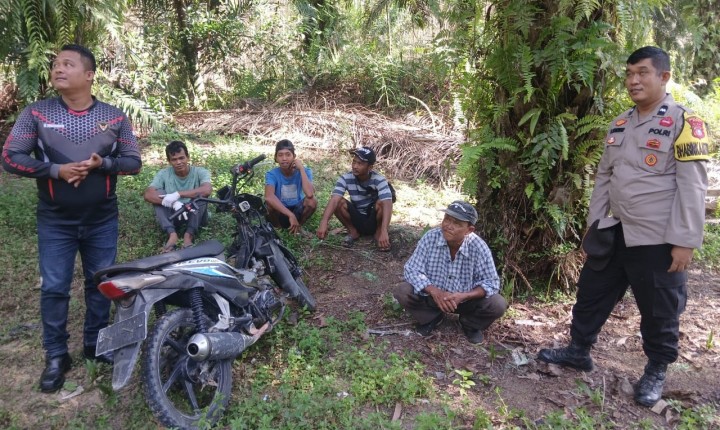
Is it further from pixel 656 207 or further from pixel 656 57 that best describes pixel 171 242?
pixel 656 57

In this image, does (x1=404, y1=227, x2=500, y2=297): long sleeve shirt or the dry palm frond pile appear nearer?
(x1=404, y1=227, x2=500, y2=297): long sleeve shirt

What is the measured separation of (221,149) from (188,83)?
359cm

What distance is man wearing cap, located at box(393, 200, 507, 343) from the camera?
12.9 ft

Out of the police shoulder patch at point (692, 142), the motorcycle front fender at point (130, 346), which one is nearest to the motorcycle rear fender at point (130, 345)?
the motorcycle front fender at point (130, 346)

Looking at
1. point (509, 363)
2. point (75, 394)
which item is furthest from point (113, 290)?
point (509, 363)

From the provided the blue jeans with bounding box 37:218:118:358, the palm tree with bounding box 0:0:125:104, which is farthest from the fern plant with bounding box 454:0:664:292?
the palm tree with bounding box 0:0:125:104

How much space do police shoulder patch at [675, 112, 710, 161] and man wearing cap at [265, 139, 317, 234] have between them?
12.0 ft

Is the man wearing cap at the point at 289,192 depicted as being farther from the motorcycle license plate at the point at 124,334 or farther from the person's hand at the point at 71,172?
the motorcycle license plate at the point at 124,334

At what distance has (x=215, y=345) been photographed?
123 inches

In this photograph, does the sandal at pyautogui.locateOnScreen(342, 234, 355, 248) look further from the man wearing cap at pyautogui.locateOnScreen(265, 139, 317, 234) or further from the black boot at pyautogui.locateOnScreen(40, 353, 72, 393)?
the black boot at pyautogui.locateOnScreen(40, 353, 72, 393)

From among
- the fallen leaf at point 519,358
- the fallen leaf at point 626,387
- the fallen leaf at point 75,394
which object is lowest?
the fallen leaf at point 75,394

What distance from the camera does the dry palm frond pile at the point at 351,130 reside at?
8.82 meters

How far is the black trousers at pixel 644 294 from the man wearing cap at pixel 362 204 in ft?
8.11

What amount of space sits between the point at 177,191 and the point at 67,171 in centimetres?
259
